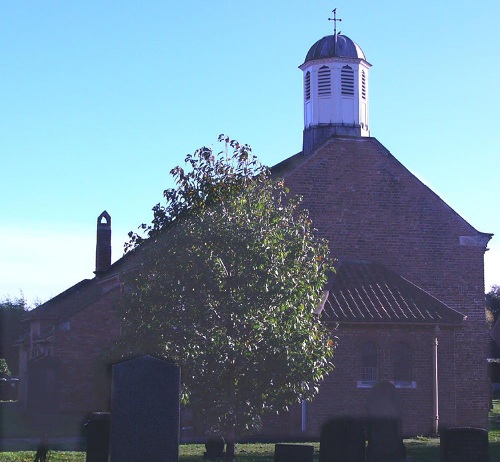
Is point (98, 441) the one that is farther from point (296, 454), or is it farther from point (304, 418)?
point (304, 418)

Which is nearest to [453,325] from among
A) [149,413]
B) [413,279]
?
[413,279]

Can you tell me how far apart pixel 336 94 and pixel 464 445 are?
57.7ft

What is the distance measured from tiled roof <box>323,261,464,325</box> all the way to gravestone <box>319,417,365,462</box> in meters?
9.47

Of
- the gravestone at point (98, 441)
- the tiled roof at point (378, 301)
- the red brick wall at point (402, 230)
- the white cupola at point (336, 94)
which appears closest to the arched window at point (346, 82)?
the white cupola at point (336, 94)

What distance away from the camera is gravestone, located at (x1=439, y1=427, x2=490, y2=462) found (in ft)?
56.2

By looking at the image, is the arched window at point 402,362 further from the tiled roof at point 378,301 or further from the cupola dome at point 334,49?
the cupola dome at point 334,49

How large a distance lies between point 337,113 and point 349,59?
1.94 meters

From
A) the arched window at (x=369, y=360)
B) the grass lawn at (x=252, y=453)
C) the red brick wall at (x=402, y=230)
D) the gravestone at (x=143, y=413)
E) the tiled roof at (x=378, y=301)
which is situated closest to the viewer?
the gravestone at (x=143, y=413)

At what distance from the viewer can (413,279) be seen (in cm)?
3114

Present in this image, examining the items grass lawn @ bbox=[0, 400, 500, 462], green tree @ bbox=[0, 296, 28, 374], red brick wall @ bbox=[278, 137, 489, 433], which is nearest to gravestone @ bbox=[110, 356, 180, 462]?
grass lawn @ bbox=[0, 400, 500, 462]

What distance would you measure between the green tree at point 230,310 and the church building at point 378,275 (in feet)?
27.7

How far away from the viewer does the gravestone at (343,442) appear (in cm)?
1756

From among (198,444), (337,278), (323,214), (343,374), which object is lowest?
(198,444)

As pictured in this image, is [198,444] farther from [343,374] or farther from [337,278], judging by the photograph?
[337,278]
